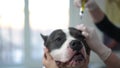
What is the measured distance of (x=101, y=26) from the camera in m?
1.22

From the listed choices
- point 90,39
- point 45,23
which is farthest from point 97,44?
point 45,23

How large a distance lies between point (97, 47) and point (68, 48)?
160mm

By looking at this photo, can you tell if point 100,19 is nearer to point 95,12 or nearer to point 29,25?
point 95,12

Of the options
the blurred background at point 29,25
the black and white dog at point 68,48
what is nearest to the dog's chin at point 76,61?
the black and white dog at point 68,48

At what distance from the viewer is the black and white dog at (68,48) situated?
0.75 meters

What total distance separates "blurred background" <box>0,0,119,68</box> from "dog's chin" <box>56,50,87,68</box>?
138 cm

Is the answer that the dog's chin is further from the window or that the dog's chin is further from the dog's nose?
the window

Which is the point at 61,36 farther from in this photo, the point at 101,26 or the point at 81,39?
the point at 101,26

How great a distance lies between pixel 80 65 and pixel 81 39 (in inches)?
3.4

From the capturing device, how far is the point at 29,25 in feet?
7.26

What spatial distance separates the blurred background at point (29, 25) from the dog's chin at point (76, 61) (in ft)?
4.53

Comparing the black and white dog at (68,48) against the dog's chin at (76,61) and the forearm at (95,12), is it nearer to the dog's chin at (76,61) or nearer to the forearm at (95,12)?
the dog's chin at (76,61)

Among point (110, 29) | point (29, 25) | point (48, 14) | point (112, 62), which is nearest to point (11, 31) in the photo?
point (29, 25)

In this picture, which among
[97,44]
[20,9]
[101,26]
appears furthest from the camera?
[20,9]
